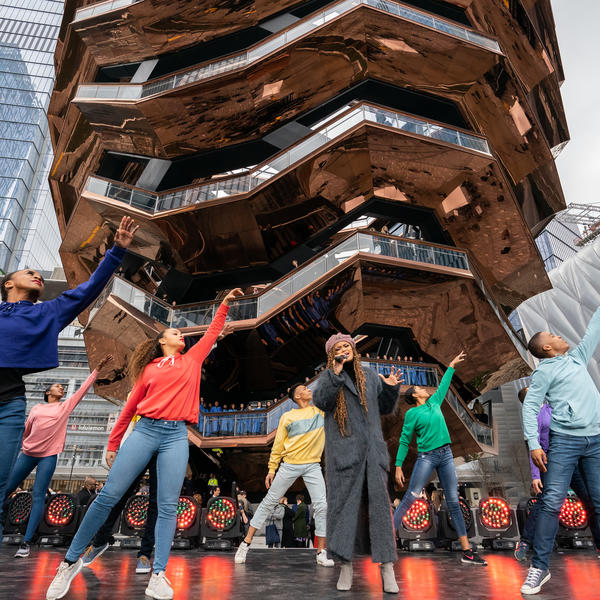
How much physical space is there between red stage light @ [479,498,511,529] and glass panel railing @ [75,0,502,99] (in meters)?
15.4

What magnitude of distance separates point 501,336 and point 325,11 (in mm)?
13422

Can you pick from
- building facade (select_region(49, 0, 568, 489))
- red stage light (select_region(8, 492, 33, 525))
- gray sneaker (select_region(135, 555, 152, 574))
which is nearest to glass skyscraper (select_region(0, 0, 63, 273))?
building facade (select_region(49, 0, 568, 489))

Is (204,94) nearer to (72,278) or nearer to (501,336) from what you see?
(72,278)

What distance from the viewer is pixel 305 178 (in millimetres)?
15945

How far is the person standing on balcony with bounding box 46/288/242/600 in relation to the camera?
10.1ft

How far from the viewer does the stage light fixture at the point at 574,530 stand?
22.7 ft

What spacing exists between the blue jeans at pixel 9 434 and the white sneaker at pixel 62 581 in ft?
2.04

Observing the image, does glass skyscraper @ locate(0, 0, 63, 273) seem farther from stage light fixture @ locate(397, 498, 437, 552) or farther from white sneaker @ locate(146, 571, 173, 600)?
white sneaker @ locate(146, 571, 173, 600)

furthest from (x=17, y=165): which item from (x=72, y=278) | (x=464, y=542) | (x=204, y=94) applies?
(x=464, y=542)

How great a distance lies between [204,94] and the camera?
58.0 feet

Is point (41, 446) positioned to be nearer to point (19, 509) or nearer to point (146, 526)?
point (19, 509)

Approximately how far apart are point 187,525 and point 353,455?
432cm

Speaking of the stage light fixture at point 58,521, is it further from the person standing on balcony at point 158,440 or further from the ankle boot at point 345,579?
the ankle boot at point 345,579

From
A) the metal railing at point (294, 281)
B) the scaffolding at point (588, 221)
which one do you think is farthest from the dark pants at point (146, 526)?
the scaffolding at point (588, 221)
